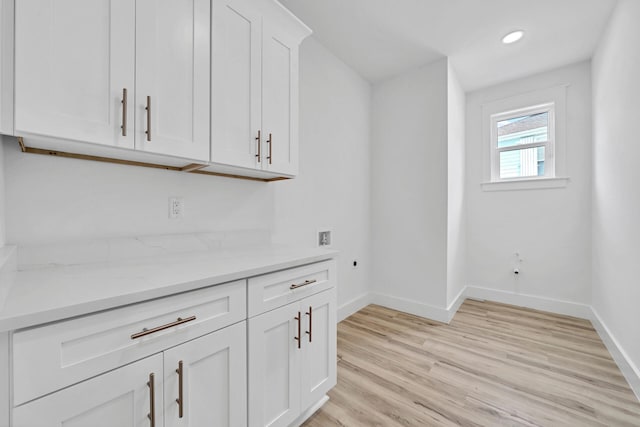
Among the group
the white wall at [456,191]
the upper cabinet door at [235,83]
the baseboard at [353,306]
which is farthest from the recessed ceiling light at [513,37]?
the baseboard at [353,306]

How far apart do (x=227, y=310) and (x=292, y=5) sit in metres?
2.11

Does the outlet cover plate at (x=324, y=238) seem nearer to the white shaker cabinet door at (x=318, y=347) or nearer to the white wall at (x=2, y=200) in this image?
the white shaker cabinet door at (x=318, y=347)

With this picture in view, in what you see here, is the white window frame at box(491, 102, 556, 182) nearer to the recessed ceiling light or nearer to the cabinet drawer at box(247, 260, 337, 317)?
the recessed ceiling light

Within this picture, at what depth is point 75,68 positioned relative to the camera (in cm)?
92

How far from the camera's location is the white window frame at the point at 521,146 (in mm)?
2857

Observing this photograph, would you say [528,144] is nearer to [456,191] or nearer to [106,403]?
A: [456,191]

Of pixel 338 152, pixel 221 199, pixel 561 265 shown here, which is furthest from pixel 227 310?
pixel 561 265

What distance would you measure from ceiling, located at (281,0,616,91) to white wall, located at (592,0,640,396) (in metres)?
0.25

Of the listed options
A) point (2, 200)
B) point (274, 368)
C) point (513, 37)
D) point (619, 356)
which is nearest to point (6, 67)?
point (2, 200)

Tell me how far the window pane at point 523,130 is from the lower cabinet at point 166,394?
3.58m

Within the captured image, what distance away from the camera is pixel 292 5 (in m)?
1.96

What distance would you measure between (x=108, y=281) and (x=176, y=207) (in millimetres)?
641

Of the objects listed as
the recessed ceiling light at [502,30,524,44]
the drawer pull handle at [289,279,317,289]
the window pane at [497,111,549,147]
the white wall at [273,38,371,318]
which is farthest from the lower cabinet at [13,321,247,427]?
the window pane at [497,111,549,147]

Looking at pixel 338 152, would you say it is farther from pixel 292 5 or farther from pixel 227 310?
pixel 227 310
